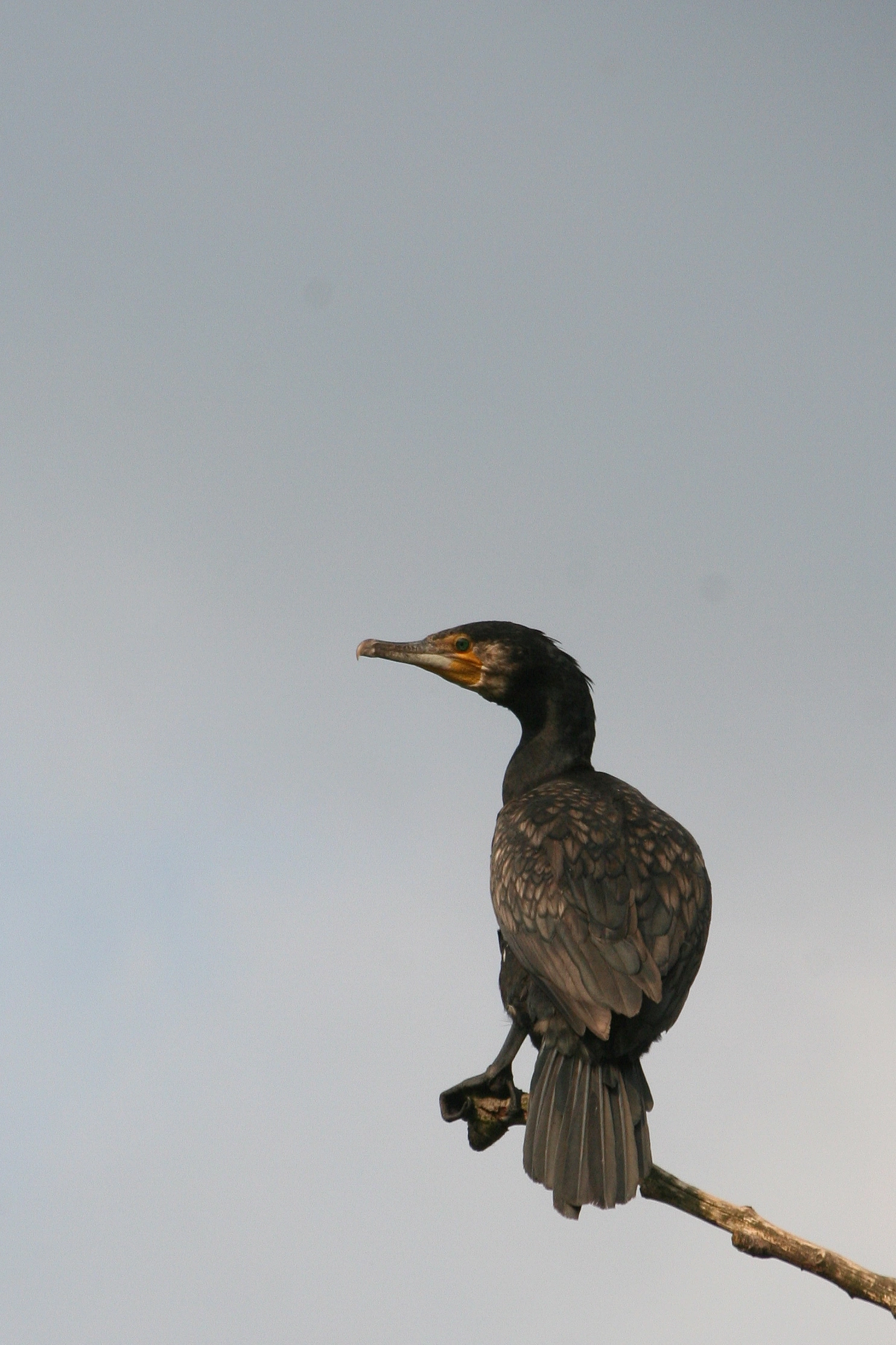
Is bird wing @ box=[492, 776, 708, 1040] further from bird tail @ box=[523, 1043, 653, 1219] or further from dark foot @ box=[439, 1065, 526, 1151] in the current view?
dark foot @ box=[439, 1065, 526, 1151]

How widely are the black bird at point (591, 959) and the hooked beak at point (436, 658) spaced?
86 cm

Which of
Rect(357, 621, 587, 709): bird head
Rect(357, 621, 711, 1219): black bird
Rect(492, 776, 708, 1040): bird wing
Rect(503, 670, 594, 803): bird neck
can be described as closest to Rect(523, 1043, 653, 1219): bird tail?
Rect(357, 621, 711, 1219): black bird

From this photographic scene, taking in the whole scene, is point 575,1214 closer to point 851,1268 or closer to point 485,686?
point 851,1268

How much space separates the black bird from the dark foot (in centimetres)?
2

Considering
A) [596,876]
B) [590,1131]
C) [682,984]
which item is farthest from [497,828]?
[590,1131]

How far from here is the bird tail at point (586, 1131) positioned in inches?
221

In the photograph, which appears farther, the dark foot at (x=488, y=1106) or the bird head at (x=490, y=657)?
the bird head at (x=490, y=657)

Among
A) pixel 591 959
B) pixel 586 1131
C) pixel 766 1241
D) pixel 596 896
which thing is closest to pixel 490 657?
pixel 596 896

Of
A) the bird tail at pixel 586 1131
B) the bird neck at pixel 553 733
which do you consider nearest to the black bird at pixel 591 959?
the bird tail at pixel 586 1131

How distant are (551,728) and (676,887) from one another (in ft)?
6.02

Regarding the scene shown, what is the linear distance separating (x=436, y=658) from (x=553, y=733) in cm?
84

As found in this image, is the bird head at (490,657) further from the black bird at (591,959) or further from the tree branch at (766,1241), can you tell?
the tree branch at (766,1241)

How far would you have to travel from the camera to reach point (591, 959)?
6316mm

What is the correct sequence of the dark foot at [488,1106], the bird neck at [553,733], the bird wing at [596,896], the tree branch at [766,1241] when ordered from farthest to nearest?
the bird neck at [553,733]
the dark foot at [488,1106]
the bird wing at [596,896]
the tree branch at [766,1241]
